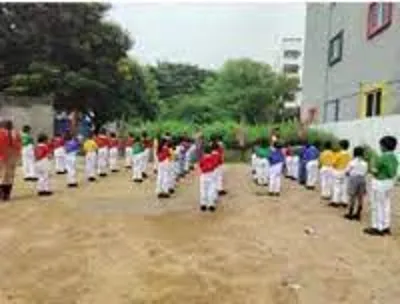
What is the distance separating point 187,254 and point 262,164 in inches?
371

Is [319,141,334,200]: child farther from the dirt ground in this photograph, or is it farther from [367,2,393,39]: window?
[367,2,393,39]: window

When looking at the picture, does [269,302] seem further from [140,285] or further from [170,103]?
[170,103]

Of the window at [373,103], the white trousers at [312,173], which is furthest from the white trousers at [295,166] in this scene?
the window at [373,103]

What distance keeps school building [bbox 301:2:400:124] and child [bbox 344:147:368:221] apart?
9.79 m

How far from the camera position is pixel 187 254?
11.1 m

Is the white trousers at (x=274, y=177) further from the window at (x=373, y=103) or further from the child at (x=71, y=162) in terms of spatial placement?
the window at (x=373, y=103)

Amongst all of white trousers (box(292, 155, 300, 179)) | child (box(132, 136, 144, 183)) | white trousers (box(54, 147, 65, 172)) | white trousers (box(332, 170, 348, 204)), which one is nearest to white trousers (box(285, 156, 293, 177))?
white trousers (box(292, 155, 300, 179))

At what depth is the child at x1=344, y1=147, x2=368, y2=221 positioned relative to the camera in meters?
14.1

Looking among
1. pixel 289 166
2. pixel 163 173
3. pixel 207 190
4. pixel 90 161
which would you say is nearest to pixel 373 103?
pixel 289 166

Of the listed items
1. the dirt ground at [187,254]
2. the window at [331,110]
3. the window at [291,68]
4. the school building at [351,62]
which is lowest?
the dirt ground at [187,254]

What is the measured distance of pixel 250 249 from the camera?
11.5m

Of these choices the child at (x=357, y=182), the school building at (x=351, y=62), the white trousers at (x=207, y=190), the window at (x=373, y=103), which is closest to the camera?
the child at (x=357, y=182)

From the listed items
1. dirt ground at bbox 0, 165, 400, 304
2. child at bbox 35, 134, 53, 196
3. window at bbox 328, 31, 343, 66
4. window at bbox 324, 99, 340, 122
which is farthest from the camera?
window at bbox 328, 31, 343, 66

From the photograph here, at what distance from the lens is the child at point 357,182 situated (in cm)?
1411
